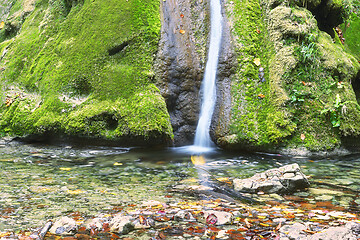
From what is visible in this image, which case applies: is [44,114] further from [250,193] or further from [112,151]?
[250,193]

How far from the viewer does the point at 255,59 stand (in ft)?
21.5

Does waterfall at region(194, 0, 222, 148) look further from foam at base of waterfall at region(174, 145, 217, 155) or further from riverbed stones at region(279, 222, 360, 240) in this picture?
riverbed stones at region(279, 222, 360, 240)

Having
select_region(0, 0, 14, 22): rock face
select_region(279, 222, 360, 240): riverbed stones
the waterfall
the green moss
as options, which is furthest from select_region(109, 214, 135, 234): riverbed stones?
select_region(0, 0, 14, 22): rock face

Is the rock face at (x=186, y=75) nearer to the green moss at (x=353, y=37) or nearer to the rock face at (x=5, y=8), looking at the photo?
the green moss at (x=353, y=37)

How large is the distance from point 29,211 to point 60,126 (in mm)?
4030

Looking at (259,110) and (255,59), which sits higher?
(255,59)

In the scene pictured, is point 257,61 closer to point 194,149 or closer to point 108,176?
point 194,149

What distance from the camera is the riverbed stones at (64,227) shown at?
7.59 feet

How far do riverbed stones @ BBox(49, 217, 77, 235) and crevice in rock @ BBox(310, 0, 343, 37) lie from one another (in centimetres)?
758

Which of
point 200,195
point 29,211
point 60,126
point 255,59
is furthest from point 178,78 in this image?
point 29,211

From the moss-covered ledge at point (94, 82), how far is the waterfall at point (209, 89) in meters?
0.77

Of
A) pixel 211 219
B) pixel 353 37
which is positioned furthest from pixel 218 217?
pixel 353 37

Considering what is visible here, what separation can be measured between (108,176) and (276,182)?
90.5 inches

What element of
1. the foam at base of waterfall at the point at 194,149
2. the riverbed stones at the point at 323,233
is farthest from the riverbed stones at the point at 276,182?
the foam at base of waterfall at the point at 194,149
